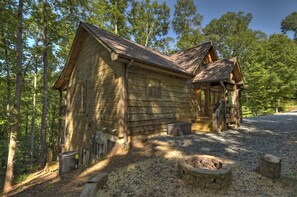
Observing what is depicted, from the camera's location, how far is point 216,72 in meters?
9.84

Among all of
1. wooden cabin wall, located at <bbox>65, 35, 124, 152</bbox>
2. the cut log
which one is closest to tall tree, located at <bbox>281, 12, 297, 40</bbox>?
wooden cabin wall, located at <bbox>65, 35, 124, 152</bbox>

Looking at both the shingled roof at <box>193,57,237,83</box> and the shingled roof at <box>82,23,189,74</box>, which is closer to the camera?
the shingled roof at <box>82,23,189,74</box>

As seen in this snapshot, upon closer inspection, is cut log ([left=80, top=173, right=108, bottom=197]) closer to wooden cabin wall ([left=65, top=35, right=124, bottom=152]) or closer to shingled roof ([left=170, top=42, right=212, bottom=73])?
wooden cabin wall ([left=65, top=35, right=124, bottom=152])

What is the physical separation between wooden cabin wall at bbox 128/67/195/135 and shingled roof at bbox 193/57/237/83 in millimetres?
1014

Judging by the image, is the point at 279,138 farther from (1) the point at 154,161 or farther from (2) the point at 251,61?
(2) the point at 251,61

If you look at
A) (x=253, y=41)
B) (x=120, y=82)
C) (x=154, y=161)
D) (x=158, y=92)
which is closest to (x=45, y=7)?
(x=120, y=82)

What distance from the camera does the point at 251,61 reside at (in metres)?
25.5

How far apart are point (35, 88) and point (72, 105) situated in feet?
28.6

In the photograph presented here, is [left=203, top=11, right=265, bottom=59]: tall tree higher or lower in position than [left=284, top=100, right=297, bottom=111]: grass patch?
higher

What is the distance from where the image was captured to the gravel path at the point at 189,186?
344 centimetres

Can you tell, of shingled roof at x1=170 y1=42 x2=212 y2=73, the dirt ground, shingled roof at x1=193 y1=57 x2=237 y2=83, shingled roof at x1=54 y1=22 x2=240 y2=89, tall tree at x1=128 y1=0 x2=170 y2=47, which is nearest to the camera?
the dirt ground

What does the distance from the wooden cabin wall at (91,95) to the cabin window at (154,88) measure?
1.65m

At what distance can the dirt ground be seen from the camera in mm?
3467

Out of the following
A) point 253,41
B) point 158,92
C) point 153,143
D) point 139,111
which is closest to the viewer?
point 153,143
